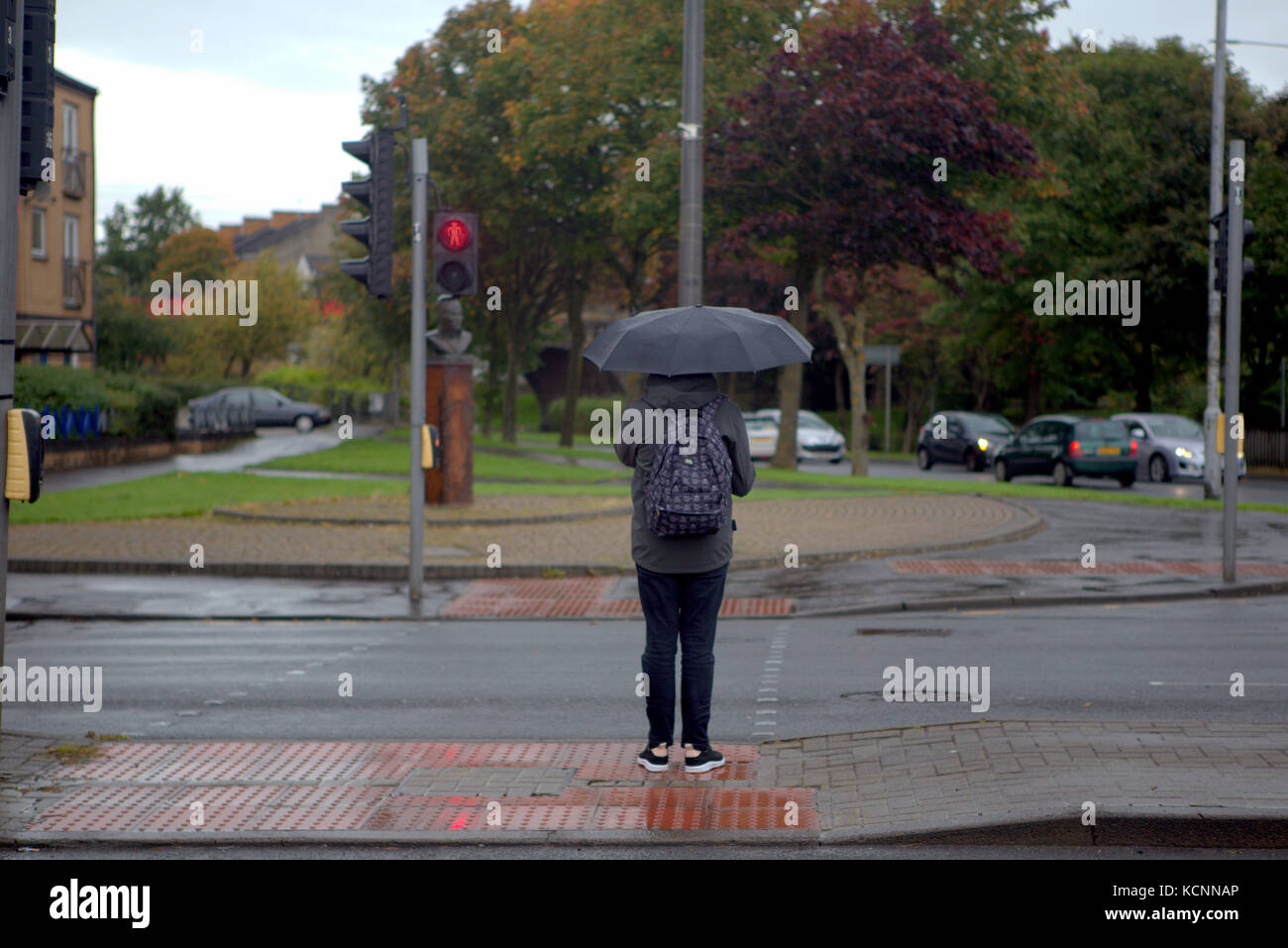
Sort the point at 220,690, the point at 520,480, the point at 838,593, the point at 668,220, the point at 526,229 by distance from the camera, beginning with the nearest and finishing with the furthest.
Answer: the point at 220,690, the point at 838,593, the point at 520,480, the point at 668,220, the point at 526,229

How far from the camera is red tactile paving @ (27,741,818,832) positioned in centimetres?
612

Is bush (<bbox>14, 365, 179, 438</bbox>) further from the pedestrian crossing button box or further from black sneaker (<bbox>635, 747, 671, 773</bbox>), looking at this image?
black sneaker (<bbox>635, 747, 671, 773</bbox>)

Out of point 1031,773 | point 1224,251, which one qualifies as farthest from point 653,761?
point 1224,251

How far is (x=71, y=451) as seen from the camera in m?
31.4

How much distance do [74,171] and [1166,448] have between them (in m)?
31.4

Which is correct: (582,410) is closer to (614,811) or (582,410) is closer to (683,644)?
(683,644)

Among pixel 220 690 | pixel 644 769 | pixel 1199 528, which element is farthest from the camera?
pixel 1199 528

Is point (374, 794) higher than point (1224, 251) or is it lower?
lower

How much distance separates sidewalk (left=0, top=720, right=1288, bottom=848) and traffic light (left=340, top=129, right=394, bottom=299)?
6389 millimetres

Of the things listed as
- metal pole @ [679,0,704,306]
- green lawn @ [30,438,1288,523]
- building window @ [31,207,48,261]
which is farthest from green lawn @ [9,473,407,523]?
building window @ [31,207,48,261]

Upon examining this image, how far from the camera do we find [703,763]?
6.99 metres
